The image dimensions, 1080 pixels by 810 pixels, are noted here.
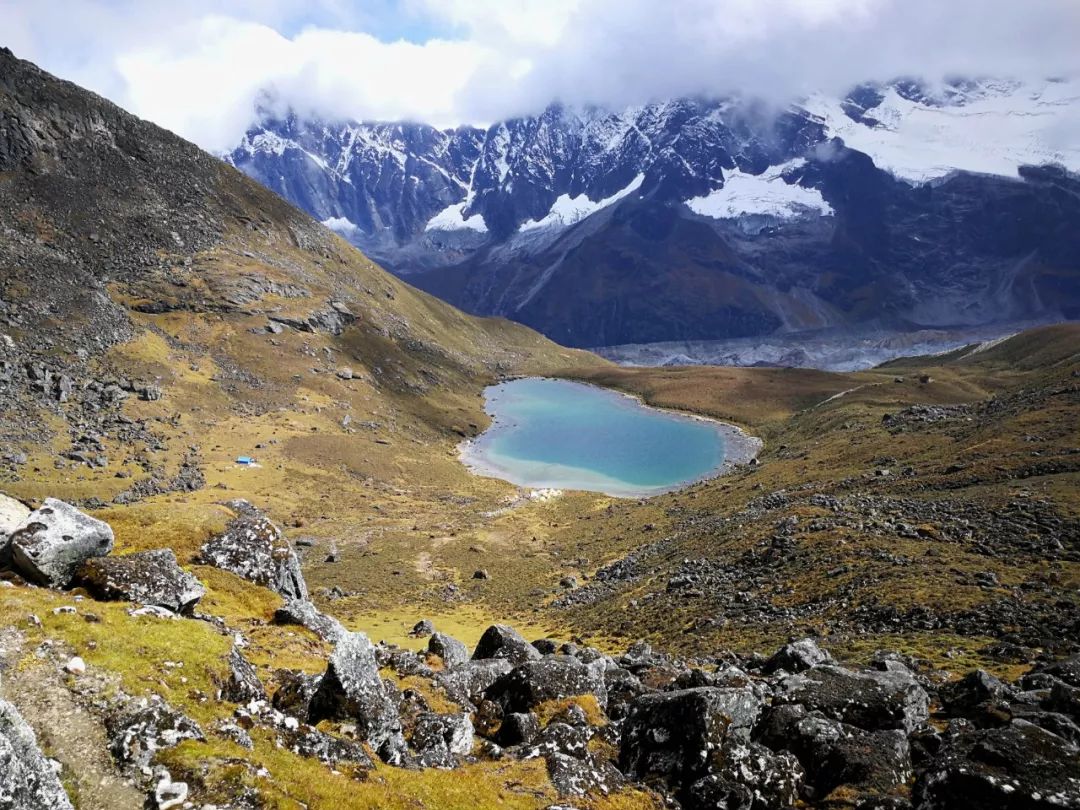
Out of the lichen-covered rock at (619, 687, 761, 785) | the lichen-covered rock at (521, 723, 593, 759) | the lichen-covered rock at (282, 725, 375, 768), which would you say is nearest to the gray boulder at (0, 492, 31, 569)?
the lichen-covered rock at (282, 725, 375, 768)

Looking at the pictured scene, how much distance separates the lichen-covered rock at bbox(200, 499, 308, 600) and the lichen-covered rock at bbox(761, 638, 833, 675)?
60.2 feet

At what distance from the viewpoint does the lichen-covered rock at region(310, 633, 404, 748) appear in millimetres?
15820

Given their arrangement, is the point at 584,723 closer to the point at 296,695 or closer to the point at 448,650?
the point at 296,695

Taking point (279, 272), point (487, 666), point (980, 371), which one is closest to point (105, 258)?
point (279, 272)

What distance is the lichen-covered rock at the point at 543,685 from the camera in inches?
771

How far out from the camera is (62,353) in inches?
3317

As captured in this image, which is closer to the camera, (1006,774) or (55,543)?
(1006,774)

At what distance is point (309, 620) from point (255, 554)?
439 cm

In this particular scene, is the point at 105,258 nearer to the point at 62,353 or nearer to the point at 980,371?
the point at 62,353

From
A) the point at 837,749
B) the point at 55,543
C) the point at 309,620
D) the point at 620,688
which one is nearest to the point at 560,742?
the point at 620,688

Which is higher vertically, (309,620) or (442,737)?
(309,620)

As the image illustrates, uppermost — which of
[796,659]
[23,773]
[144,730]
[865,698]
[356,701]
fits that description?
[796,659]

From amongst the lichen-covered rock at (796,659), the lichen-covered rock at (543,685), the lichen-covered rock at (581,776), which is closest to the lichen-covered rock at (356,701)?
the lichen-covered rock at (581,776)

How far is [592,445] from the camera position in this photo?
12044 centimetres
